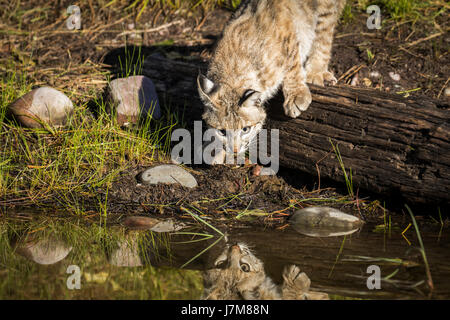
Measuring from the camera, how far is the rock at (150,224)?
11.8 feet

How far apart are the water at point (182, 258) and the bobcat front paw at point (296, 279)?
36 mm

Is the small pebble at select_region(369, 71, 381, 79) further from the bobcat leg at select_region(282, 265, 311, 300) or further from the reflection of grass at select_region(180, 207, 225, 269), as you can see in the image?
the bobcat leg at select_region(282, 265, 311, 300)

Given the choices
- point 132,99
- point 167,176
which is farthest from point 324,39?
point 167,176

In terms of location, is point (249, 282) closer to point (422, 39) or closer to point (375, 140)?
point (375, 140)

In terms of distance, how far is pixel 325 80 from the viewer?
4.99m

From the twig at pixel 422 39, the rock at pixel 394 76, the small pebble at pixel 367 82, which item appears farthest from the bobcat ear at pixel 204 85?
the twig at pixel 422 39

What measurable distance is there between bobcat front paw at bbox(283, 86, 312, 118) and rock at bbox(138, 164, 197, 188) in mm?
968

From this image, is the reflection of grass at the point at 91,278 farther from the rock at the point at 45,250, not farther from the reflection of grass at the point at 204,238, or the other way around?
the reflection of grass at the point at 204,238

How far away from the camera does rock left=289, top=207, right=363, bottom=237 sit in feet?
11.6

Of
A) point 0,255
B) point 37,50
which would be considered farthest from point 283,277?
point 37,50

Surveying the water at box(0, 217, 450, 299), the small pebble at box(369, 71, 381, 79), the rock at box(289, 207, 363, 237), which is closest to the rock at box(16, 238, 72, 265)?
the water at box(0, 217, 450, 299)

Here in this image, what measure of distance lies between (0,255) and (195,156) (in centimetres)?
206

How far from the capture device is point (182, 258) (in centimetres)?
303

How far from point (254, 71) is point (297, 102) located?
0.47 m
